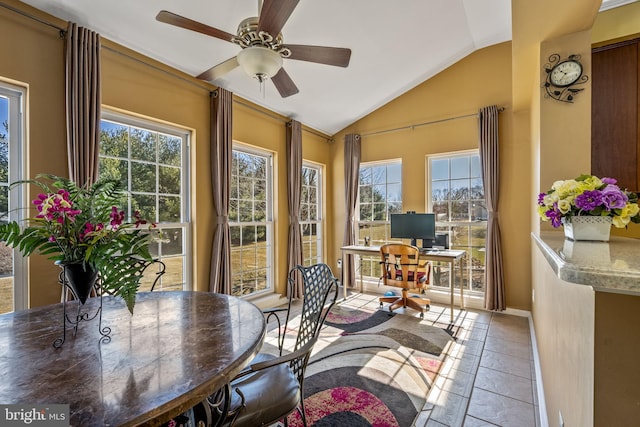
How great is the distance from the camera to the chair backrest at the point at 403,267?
11.6ft

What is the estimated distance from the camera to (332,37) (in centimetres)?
293

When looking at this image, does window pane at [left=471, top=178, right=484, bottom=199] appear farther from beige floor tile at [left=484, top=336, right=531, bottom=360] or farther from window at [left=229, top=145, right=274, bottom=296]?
window at [left=229, top=145, right=274, bottom=296]

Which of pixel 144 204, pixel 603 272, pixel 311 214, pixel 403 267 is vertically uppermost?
pixel 144 204

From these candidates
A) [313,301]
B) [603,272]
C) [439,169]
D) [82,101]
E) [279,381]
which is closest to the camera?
[603,272]

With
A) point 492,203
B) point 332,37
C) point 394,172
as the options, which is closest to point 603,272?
point 332,37

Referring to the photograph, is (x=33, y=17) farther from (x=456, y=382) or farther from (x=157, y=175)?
(x=456, y=382)

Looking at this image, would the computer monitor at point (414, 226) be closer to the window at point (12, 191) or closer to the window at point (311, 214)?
the window at point (311, 214)

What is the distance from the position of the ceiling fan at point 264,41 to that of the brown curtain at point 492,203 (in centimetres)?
262

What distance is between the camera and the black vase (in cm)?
117

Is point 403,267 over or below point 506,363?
over

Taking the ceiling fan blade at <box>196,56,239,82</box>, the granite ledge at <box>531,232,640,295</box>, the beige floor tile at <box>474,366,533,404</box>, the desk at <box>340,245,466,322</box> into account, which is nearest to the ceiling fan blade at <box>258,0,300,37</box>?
the ceiling fan blade at <box>196,56,239,82</box>

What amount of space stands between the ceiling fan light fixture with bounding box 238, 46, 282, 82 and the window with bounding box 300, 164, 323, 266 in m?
2.97

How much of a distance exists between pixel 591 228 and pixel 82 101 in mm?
3256

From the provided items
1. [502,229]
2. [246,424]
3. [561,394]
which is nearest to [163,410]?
[246,424]
